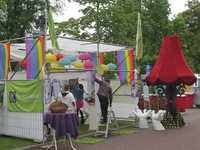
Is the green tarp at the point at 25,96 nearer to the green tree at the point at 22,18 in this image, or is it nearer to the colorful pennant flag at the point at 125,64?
the colorful pennant flag at the point at 125,64

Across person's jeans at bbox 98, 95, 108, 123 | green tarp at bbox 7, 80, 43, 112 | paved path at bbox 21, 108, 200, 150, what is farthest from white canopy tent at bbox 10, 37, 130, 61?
paved path at bbox 21, 108, 200, 150

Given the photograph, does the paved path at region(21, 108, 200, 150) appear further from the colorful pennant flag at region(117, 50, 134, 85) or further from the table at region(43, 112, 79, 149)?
the colorful pennant flag at region(117, 50, 134, 85)

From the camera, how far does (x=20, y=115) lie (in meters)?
9.20

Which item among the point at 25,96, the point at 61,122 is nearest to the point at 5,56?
the point at 25,96

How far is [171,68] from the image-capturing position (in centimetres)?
1191

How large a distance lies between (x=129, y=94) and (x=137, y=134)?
3202 mm

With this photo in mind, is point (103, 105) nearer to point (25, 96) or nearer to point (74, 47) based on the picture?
point (25, 96)

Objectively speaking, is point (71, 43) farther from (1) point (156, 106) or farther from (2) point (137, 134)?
(1) point (156, 106)

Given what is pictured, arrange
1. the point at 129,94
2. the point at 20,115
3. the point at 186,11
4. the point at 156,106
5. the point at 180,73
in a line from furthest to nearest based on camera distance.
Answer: the point at 186,11 < the point at 156,106 < the point at 129,94 < the point at 180,73 < the point at 20,115

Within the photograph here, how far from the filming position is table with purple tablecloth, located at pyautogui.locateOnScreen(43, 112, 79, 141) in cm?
765

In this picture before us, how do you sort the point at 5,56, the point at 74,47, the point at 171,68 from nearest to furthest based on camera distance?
the point at 5,56 < the point at 171,68 < the point at 74,47

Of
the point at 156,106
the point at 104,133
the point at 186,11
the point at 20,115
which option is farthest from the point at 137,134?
the point at 186,11

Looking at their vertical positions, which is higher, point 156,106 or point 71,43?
point 71,43

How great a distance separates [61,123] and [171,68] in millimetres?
5971
